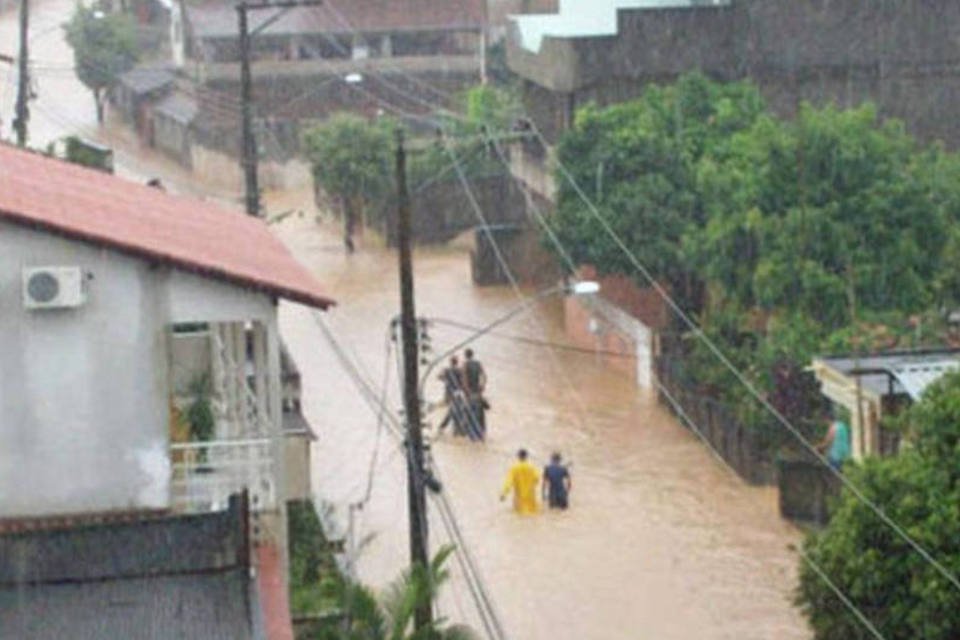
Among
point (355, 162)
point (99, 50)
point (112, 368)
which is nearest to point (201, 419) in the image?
point (112, 368)

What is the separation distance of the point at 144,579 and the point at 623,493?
1377 centimetres

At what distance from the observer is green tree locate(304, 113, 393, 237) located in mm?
44781

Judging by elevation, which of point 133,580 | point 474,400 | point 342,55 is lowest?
point 133,580

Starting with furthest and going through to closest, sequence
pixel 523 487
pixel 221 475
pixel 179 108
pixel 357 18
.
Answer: pixel 357 18 → pixel 179 108 → pixel 523 487 → pixel 221 475

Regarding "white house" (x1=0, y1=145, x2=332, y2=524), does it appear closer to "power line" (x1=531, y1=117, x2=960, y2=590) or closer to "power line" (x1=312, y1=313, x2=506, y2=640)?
"power line" (x1=312, y1=313, x2=506, y2=640)

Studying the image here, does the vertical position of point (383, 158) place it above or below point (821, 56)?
below

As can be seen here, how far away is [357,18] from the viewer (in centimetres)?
5681

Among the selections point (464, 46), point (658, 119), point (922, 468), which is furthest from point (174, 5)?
point (922, 468)

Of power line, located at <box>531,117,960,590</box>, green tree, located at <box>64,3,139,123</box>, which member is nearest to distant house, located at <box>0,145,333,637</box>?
power line, located at <box>531,117,960,590</box>

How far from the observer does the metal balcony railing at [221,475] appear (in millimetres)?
15555

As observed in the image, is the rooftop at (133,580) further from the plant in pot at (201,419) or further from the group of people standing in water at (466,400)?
the group of people standing in water at (466,400)

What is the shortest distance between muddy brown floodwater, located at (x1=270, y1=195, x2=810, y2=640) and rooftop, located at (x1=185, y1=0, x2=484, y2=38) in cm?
1947

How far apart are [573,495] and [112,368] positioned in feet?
39.7

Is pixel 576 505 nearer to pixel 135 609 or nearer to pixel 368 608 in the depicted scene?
pixel 368 608
